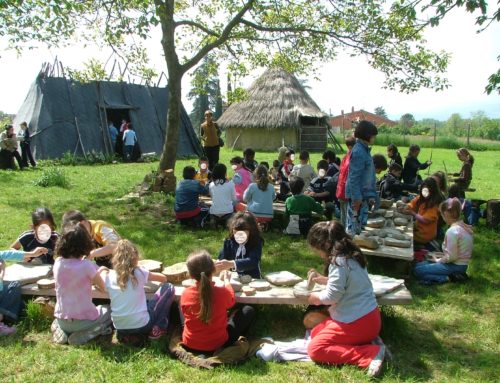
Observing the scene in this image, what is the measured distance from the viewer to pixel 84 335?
13.1 feet

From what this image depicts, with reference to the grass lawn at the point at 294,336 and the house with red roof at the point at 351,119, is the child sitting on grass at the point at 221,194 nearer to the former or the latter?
the grass lawn at the point at 294,336

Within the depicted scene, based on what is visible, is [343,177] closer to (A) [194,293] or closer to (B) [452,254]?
(B) [452,254]

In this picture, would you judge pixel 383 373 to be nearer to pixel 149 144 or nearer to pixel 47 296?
pixel 47 296

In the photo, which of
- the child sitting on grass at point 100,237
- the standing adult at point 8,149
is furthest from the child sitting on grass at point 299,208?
the standing adult at point 8,149

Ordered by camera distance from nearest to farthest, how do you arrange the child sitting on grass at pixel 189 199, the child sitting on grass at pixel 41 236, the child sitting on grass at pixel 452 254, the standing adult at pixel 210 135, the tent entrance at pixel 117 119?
the child sitting on grass at pixel 41 236, the child sitting on grass at pixel 452 254, the child sitting on grass at pixel 189 199, the standing adult at pixel 210 135, the tent entrance at pixel 117 119

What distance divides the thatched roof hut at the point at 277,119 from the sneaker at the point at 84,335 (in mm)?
21605

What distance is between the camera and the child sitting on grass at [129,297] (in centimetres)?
382

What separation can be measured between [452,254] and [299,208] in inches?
100

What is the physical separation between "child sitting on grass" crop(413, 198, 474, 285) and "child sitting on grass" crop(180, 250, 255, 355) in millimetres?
2875

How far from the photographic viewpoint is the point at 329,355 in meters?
3.60

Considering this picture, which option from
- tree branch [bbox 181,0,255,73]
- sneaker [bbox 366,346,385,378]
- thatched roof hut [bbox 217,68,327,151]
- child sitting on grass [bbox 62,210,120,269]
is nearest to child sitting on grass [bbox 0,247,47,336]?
child sitting on grass [bbox 62,210,120,269]

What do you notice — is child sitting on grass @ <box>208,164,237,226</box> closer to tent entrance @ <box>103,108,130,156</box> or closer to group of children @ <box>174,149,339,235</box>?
group of children @ <box>174,149,339,235</box>

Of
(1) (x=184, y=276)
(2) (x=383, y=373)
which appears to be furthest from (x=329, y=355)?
(1) (x=184, y=276)

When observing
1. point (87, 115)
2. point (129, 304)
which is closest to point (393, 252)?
point (129, 304)
